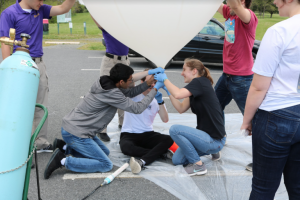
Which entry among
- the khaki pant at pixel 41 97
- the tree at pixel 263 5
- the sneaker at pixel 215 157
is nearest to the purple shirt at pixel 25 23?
the khaki pant at pixel 41 97

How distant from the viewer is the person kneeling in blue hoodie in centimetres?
271

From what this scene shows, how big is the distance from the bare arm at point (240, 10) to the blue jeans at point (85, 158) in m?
1.78

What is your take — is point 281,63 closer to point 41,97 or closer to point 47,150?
point 41,97

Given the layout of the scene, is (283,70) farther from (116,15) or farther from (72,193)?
(72,193)

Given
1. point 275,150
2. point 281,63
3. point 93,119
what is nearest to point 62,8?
point 93,119

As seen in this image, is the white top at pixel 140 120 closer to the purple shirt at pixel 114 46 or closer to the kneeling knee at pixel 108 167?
the kneeling knee at pixel 108 167

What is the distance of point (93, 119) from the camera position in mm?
2779

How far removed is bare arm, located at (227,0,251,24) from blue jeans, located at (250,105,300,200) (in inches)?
45.7

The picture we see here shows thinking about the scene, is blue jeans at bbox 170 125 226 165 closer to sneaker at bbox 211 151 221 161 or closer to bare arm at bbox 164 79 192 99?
sneaker at bbox 211 151 221 161

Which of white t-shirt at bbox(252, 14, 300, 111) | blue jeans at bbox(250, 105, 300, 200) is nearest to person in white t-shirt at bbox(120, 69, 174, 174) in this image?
blue jeans at bbox(250, 105, 300, 200)

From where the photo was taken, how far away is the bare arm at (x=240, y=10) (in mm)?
2396

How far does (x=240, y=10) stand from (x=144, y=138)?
1674mm

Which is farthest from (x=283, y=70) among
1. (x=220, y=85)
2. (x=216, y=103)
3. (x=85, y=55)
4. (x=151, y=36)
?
(x=85, y=55)

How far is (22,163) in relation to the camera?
1665 mm
